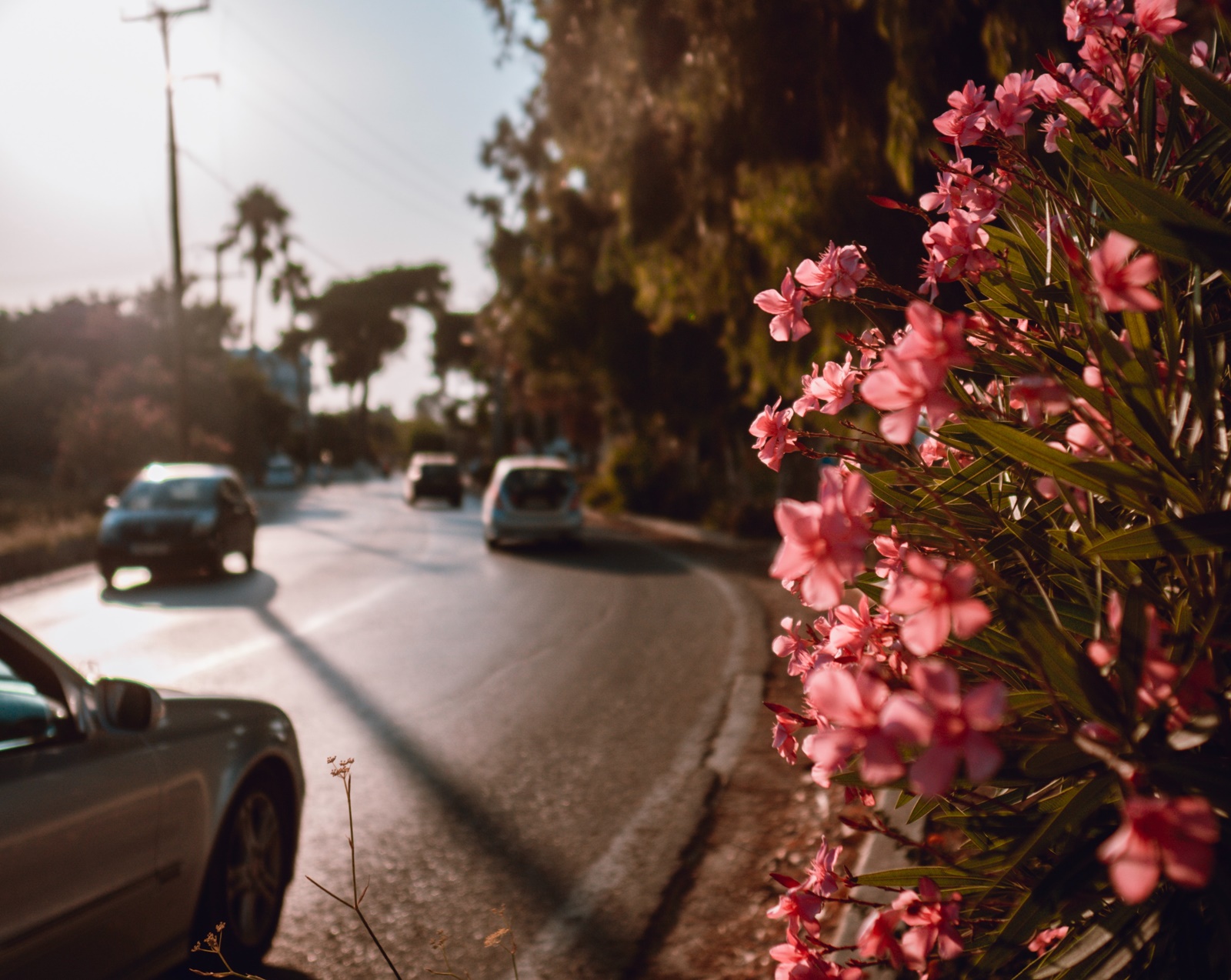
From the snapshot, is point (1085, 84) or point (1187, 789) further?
point (1085, 84)

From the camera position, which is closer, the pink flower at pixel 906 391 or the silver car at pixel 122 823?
the pink flower at pixel 906 391

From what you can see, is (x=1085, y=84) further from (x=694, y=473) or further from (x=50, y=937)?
(x=694, y=473)

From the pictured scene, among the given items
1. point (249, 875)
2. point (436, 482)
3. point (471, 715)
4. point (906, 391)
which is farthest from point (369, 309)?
point (906, 391)

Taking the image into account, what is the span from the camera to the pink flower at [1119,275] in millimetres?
1361

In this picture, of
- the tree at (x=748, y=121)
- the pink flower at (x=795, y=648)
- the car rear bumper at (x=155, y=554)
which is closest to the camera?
the pink flower at (x=795, y=648)

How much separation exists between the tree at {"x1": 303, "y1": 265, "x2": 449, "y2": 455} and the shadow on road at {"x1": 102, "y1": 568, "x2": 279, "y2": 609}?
6660cm

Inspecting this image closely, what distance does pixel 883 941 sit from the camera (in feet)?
6.41

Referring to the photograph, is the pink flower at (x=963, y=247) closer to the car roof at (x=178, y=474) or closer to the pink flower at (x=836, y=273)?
the pink flower at (x=836, y=273)

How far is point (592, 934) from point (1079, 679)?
3.33 meters

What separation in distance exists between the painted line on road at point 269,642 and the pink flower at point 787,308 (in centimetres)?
777

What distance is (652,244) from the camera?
1073 centimetres

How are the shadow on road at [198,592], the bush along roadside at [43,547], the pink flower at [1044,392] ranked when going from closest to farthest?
the pink flower at [1044,392] < the shadow on road at [198,592] < the bush along roadside at [43,547]

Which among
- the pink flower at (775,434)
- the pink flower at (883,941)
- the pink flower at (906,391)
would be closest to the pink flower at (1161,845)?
the pink flower at (906,391)

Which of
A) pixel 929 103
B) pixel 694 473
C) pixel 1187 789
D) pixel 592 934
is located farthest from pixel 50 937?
pixel 694 473
